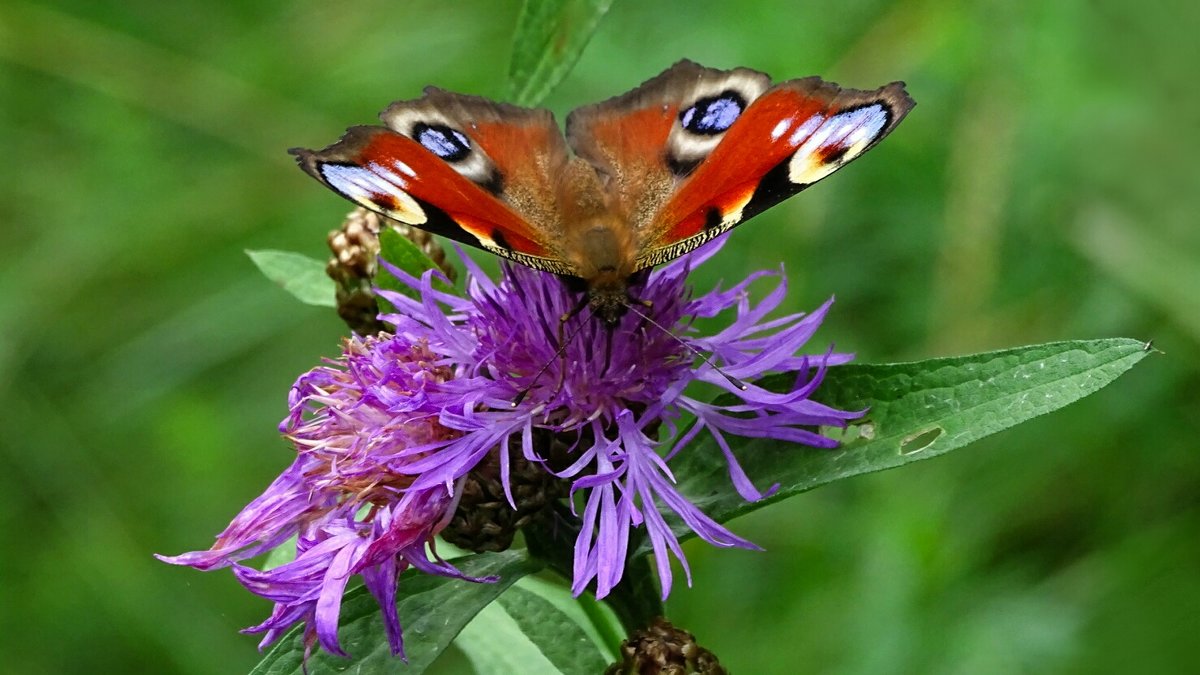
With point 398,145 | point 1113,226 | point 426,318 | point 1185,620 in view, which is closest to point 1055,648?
point 1185,620

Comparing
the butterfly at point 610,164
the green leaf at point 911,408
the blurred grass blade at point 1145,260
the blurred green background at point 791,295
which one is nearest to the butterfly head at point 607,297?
the butterfly at point 610,164

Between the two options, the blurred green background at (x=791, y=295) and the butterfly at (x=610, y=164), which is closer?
the butterfly at (x=610, y=164)

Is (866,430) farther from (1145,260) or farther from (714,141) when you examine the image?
(1145,260)

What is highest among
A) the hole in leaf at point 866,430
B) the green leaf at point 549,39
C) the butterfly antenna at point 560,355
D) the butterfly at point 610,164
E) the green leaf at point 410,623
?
the green leaf at point 549,39

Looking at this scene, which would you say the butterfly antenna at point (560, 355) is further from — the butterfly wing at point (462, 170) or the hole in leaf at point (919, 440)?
the hole in leaf at point (919, 440)

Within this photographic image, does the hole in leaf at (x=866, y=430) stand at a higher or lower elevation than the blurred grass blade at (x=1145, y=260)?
higher

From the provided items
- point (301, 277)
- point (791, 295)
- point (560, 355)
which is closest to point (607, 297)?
point (560, 355)
